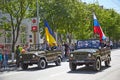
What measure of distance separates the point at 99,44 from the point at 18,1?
11003mm

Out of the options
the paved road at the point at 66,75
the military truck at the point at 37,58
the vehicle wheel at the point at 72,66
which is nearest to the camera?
the paved road at the point at 66,75

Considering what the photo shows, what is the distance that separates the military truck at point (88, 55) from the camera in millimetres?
20312

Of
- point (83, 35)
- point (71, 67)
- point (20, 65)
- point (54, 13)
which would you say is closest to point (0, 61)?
point (20, 65)

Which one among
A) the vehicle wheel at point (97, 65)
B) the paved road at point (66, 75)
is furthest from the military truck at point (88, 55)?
the paved road at point (66, 75)

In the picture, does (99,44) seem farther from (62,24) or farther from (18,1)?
(62,24)

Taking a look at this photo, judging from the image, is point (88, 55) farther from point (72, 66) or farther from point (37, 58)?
point (37, 58)

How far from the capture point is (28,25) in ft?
159

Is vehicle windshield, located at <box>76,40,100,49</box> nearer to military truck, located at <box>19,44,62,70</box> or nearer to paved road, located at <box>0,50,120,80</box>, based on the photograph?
paved road, located at <box>0,50,120,80</box>

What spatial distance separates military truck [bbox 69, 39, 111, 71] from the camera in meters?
20.3

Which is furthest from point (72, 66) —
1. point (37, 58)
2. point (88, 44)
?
point (37, 58)

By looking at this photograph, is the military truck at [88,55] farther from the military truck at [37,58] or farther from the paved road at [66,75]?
the military truck at [37,58]

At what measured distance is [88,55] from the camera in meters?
20.3

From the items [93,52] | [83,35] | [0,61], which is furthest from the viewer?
[83,35]

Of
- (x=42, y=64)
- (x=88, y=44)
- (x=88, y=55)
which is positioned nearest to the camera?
(x=88, y=55)
